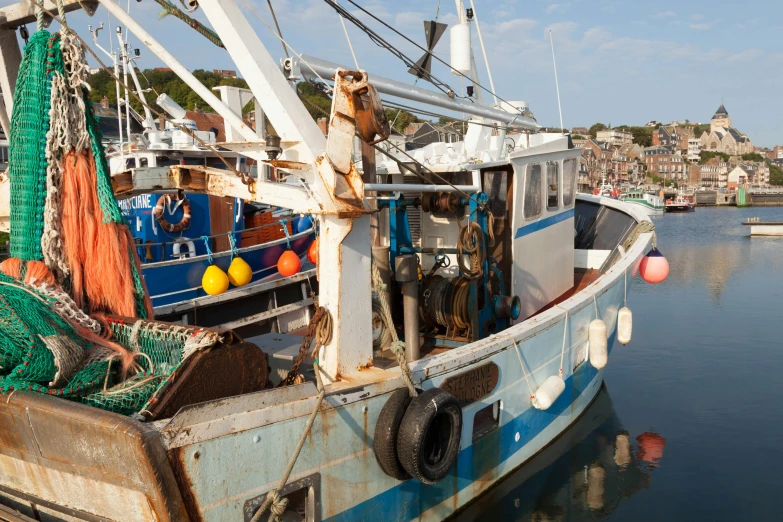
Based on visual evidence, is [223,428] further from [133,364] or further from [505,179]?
[505,179]

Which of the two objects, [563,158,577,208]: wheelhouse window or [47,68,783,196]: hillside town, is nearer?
[563,158,577,208]: wheelhouse window

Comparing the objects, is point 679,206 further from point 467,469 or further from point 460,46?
point 467,469

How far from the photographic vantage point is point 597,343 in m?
7.34

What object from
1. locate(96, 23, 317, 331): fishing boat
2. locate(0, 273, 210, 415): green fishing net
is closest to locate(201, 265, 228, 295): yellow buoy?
locate(96, 23, 317, 331): fishing boat

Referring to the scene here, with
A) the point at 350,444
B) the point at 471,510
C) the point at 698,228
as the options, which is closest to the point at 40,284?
the point at 350,444

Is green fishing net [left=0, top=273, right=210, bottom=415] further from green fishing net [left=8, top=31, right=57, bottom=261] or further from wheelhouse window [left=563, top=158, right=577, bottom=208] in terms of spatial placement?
wheelhouse window [left=563, top=158, right=577, bottom=208]

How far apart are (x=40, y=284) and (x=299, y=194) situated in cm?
189

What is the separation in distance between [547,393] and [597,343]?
143 centimetres

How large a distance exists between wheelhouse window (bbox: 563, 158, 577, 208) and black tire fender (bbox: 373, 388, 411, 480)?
5.60 metres

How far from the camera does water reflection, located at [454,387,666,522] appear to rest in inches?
257

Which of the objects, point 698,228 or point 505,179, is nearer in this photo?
point 505,179

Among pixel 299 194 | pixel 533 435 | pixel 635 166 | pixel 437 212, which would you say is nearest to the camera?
pixel 299 194

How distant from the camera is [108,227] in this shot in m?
4.57

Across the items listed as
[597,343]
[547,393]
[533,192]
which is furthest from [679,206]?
[547,393]
